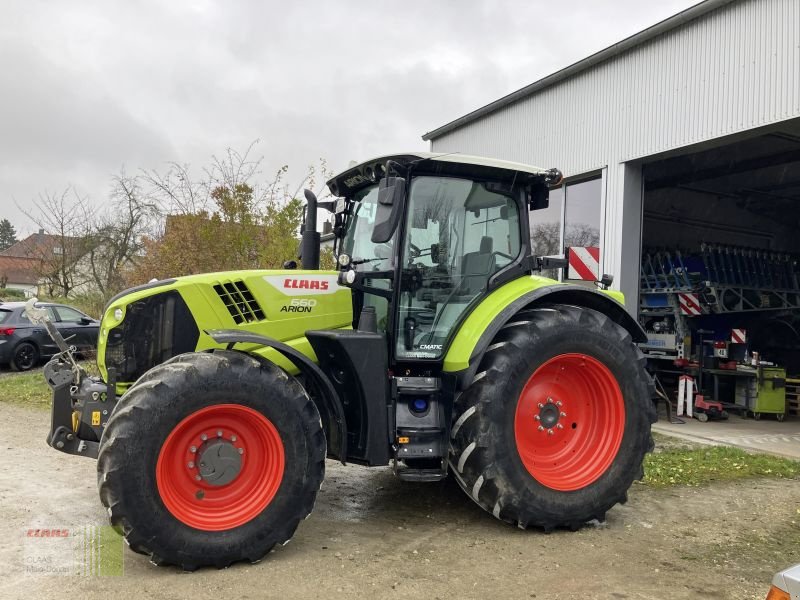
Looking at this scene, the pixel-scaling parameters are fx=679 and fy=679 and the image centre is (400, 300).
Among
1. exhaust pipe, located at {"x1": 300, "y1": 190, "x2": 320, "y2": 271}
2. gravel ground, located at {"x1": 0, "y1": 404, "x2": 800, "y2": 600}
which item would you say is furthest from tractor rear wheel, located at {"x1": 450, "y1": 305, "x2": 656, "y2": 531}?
exhaust pipe, located at {"x1": 300, "y1": 190, "x2": 320, "y2": 271}


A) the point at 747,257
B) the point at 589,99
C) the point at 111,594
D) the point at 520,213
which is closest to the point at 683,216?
the point at 747,257

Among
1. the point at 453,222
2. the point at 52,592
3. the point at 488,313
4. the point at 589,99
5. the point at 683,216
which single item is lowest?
the point at 52,592

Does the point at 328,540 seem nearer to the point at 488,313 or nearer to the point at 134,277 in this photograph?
the point at 488,313

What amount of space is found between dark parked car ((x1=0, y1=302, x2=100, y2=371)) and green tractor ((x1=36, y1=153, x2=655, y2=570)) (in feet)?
32.2

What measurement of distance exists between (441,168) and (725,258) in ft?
33.6

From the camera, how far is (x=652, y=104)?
9.05 metres

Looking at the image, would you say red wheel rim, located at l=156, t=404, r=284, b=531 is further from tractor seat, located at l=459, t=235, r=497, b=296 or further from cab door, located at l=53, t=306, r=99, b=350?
cab door, located at l=53, t=306, r=99, b=350

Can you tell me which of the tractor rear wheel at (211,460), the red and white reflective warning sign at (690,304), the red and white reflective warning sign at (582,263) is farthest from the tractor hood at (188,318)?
the red and white reflective warning sign at (690,304)

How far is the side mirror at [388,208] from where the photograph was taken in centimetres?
410

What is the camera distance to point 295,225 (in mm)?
11203

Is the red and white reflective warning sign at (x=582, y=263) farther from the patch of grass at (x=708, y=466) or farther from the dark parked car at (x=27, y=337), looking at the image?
the dark parked car at (x=27, y=337)

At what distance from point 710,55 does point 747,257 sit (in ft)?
20.7

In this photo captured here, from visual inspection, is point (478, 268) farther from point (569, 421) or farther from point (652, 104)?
point (652, 104)

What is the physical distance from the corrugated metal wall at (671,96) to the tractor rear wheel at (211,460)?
6.55m
